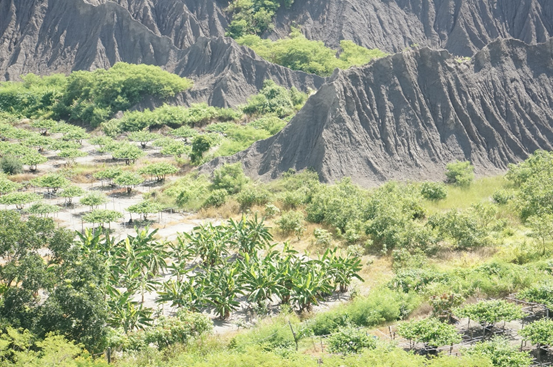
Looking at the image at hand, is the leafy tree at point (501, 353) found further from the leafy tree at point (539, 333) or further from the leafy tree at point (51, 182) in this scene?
the leafy tree at point (51, 182)

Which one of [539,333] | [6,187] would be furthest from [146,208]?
[539,333]

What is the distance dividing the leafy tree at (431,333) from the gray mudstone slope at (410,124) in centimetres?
1945

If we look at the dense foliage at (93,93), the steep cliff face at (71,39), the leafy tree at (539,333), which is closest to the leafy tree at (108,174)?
the dense foliage at (93,93)

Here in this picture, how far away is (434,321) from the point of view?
2056 centimetres

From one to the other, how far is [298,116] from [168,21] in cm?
6090

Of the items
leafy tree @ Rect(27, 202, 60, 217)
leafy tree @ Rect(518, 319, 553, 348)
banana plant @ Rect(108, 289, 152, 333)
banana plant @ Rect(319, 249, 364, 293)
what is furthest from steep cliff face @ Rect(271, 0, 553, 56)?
banana plant @ Rect(108, 289, 152, 333)

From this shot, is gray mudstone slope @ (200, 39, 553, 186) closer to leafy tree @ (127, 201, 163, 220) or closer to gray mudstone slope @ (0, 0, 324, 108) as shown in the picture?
leafy tree @ (127, 201, 163, 220)

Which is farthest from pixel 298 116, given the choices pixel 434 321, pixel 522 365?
pixel 522 365

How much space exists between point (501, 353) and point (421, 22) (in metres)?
82.5

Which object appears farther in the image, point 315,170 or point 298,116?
point 298,116

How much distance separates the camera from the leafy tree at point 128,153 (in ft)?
165

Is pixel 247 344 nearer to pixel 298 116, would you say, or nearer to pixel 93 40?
pixel 298 116

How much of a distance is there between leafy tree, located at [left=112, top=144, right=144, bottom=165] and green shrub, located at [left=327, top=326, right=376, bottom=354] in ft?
111

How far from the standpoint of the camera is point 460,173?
3878 centimetres
